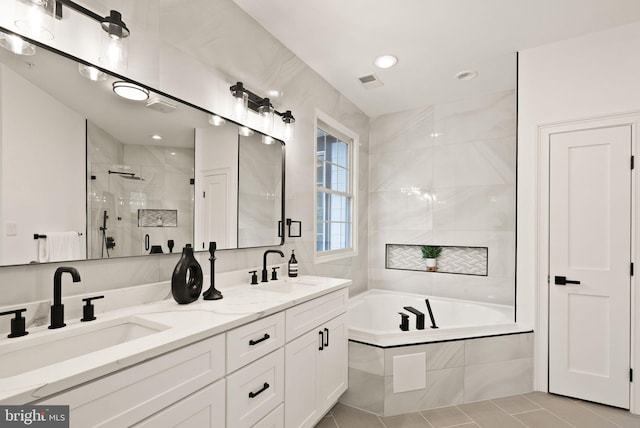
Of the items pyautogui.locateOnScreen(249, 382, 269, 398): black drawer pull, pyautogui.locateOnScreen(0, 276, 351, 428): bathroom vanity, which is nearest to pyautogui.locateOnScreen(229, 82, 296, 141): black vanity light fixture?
pyautogui.locateOnScreen(0, 276, 351, 428): bathroom vanity

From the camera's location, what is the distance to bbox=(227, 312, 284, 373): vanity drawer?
1266mm

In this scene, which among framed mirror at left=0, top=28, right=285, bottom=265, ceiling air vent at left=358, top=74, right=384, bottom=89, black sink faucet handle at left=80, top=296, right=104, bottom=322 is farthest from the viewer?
ceiling air vent at left=358, top=74, right=384, bottom=89

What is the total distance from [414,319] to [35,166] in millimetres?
3370

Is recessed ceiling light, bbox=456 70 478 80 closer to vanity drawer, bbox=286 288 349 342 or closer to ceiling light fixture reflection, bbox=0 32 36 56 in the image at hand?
vanity drawer, bbox=286 288 349 342

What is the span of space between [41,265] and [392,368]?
6.95 ft

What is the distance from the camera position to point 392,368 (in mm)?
2246

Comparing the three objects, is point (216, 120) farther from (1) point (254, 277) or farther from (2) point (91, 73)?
(1) point (254, 277)

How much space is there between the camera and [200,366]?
1.12 metres

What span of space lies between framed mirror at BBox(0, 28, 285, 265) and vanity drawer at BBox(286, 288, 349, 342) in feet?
1.98

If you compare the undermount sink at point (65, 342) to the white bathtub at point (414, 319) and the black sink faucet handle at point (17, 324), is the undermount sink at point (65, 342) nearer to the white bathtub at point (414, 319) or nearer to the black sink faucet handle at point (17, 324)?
the black sink faucet handle at point (17, 324)

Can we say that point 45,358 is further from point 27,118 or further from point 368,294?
point 368,294

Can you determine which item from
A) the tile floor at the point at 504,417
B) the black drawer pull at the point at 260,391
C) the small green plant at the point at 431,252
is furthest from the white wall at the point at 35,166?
the small green plant at the point at 431,252

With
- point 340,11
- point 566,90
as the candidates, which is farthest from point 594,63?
point 340,11

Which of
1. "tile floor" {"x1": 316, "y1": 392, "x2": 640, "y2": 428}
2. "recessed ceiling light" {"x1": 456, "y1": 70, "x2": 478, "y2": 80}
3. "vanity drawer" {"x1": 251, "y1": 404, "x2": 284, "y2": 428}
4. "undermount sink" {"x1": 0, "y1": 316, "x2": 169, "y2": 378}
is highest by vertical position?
"recessed ceiling light" {"x1": 456, "y1": 70, "x2": 478, "y2": 80}
